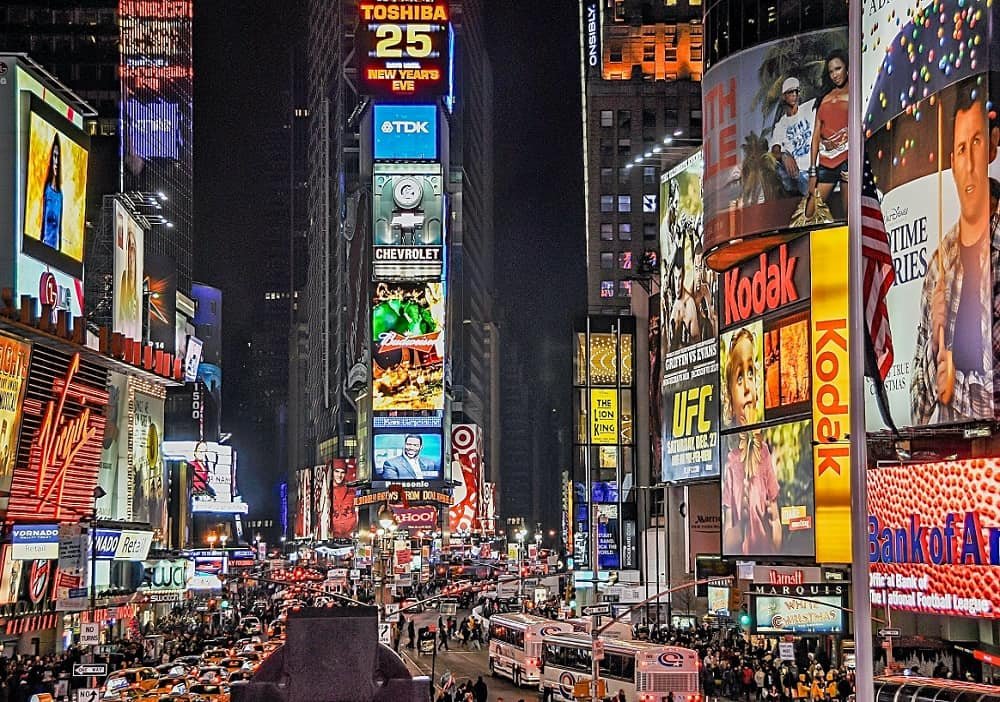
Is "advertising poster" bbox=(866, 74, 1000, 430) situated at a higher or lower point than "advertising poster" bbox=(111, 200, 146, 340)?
lower

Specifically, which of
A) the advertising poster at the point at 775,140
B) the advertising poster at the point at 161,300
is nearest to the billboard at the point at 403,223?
the advertising poster at the point at 161,300

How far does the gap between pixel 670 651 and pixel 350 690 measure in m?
26.3

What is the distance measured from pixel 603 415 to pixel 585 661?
157 ft

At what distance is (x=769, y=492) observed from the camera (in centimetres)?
5550

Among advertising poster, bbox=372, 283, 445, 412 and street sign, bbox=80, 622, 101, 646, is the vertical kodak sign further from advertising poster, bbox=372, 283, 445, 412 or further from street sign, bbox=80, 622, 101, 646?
advertising poster, bbox=372, 283, 445, 412

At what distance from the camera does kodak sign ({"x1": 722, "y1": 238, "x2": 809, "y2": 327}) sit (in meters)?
54.2

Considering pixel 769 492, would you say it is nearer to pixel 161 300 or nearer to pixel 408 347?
pixel 161 300

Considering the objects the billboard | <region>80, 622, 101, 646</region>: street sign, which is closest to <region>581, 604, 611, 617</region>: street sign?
<region>80, 622, 101, 646</region>: street sign

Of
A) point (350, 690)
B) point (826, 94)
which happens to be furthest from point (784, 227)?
point (350, 690)

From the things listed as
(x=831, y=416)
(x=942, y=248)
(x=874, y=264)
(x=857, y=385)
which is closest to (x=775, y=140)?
(x=831, y=416)

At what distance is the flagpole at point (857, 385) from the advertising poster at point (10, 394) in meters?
38.9

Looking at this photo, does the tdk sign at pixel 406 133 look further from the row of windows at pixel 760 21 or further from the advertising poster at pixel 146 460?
the row of windows at pixel 760 21

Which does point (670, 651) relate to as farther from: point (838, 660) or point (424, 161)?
point (424, 161)

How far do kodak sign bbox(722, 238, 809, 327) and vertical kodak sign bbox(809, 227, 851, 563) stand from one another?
1303 mm
